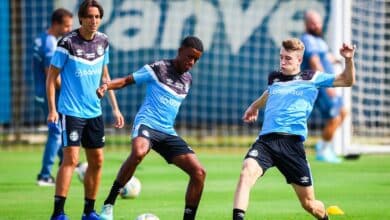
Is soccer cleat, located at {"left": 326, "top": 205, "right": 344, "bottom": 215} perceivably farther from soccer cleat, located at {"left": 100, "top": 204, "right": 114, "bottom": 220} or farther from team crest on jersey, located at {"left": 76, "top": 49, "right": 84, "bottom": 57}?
team crest on jersey, located at {"left": 76, "top": 49, "right": 84, "bottom": 57}

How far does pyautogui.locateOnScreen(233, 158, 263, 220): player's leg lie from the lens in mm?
9180

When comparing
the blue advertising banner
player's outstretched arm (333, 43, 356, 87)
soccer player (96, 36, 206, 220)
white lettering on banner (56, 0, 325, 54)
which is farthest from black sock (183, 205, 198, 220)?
the blue advertising banner

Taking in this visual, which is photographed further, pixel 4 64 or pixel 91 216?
pixel 4 64

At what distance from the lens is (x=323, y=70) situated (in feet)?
59.6

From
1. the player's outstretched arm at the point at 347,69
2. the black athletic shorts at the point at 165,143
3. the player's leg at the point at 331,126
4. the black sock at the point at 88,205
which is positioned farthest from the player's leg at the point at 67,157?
the player's leg at the point at 331,126

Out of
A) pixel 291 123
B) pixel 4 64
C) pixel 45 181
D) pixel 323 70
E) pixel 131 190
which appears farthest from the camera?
pixel 4 64

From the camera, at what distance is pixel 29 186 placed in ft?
46.4

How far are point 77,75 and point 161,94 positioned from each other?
2.71ft

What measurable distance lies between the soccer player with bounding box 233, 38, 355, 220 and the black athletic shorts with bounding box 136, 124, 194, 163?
87 centimetres

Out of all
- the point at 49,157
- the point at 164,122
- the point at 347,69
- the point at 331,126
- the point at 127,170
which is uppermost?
the point at 347,69

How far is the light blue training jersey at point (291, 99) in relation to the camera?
9852 millimetres

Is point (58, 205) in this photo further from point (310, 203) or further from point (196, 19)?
point (196, 19)

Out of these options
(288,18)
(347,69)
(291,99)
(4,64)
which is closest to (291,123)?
(291,99)

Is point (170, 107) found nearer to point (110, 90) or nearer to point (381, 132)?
point (110, 90)
